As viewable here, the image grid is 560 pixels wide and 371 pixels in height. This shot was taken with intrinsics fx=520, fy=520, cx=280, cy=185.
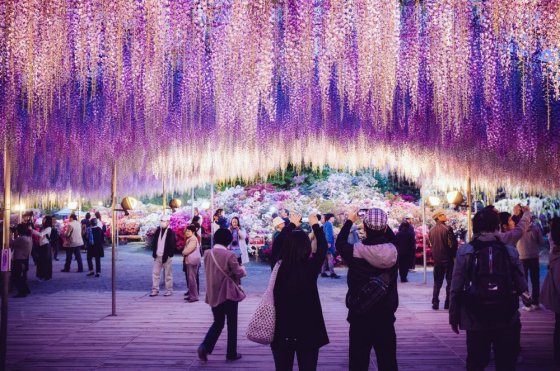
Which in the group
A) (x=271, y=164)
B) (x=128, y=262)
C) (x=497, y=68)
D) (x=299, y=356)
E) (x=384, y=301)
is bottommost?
(x=128, y=262)

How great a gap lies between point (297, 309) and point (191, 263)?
16.2 feet

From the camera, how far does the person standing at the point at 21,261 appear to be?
26.5 feet

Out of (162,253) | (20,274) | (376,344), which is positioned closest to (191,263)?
(162,253)

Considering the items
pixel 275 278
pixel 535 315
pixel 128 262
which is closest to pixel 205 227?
pixel 128 262

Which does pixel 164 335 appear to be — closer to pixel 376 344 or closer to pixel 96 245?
pixel 376 344

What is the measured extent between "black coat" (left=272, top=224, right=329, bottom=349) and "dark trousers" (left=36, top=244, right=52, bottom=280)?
8.68 metres

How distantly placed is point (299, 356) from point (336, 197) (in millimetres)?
13299

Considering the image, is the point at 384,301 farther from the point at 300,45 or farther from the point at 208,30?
the point at 208,30

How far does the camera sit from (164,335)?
5102 millimetres

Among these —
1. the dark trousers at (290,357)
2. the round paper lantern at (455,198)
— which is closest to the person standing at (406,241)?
the round paper lantern at (455,198)

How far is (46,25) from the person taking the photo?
427 centimetres

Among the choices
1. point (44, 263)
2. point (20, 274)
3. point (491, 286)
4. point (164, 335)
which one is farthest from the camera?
point (44, 263)

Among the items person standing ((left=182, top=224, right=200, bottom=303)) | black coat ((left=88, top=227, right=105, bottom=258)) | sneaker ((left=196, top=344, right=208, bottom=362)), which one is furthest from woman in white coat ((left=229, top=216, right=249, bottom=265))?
sneaker ((left=196, top=344, right=208, bottom=362))

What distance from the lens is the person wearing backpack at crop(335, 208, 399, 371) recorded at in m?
2.63
